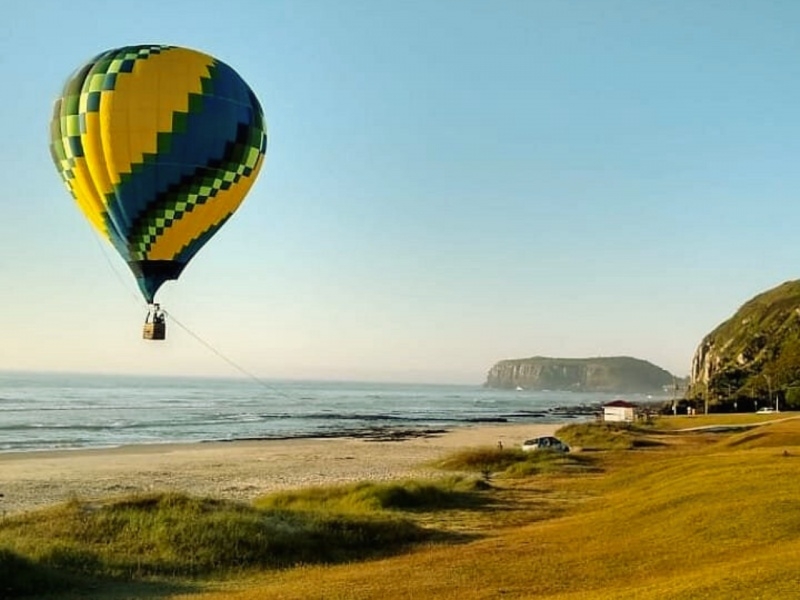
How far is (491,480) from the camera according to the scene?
1741 inches

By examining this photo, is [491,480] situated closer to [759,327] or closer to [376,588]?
[376,588]

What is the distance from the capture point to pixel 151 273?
2973cm

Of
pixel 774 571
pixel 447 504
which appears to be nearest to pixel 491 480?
pixel 447 504

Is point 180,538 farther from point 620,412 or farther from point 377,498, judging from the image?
point 620,412

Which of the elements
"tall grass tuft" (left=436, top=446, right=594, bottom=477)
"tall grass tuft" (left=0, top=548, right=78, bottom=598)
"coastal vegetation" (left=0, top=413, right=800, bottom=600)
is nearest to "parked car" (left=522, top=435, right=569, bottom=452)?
"tall grass tuft" (left=436, top=446, right=594, bottom=477)

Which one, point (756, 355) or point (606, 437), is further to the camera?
point (756, 355)

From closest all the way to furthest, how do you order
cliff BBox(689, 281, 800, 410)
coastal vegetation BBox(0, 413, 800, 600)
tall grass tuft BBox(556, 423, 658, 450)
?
coastal vegetation BBox(0, 413, 800, 600) → tall grass tuft BBox(556, 423, 658, 450) → cliff BBox(689, 281, 800, 410)

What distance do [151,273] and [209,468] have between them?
2841 cm

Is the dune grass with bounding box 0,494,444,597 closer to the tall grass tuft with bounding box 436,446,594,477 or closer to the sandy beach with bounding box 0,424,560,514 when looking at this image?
the sandy beach with bounding box 0,424,560,514

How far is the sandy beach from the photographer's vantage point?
44656 mm

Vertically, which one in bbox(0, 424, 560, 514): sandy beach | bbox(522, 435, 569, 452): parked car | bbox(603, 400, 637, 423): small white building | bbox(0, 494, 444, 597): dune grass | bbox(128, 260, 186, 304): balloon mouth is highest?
bbox(128, 260, 186, 304): balloon mouth

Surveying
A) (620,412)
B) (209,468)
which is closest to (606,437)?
(209,468)

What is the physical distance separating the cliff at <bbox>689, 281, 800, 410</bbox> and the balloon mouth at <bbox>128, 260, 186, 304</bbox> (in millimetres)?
87711

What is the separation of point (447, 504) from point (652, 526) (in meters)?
12.2
